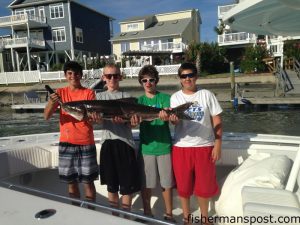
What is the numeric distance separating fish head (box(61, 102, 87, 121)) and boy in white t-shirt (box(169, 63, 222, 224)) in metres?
0.90

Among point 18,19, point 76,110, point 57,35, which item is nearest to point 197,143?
point 76,110

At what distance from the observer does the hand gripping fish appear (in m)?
3.22

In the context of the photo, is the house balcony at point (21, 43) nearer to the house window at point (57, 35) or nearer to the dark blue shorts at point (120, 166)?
the house window at point (57, 35)

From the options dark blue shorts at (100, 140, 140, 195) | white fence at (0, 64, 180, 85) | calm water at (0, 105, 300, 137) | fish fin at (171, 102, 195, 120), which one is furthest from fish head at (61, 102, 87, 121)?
white fence at (0, 64, 180, 85)

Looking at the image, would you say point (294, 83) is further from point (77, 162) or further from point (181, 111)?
point (77, 162)

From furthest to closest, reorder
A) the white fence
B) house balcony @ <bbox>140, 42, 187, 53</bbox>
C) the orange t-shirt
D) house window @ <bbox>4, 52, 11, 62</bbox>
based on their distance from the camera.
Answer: house window @ <bbox>4, 52, 11, 62</bbox> → house balcony @ <bbox>140, 42, 187, 53</bbox> → the white fence → the orange t-shirt

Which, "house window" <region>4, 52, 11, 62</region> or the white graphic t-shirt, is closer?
the white graphic t-shirt

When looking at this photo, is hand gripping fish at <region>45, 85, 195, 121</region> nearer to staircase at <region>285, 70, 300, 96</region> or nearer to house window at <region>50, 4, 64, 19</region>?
staircase at <region>285, 70, 300, 96</region>

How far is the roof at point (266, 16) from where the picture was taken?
2.57 m

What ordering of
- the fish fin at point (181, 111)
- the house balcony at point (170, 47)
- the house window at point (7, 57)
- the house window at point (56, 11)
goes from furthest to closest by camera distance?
the house window at point (7, 57)
the house window at point (56, 11)
the house balcony at point (170, 47)
the fish fin at point (181, 111)

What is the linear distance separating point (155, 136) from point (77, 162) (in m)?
0.90

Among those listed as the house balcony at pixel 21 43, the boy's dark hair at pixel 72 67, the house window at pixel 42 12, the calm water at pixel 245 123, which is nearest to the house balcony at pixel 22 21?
the house window at pixel 42 12

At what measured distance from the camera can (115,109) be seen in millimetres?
3275

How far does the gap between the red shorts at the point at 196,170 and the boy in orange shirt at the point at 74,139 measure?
0.93 m
